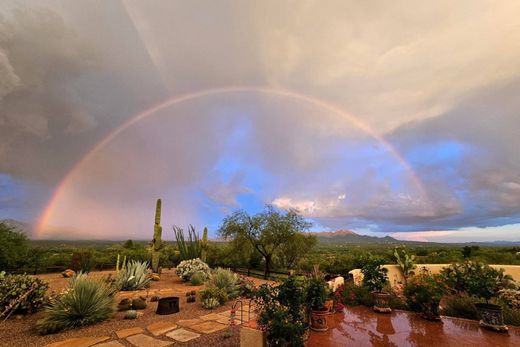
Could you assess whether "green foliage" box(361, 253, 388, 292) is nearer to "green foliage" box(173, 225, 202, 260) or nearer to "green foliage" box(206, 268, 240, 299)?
"green foliage" box(206, 268, 240, 299)

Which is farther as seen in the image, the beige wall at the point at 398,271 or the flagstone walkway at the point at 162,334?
the beige wall at the point at 398,271

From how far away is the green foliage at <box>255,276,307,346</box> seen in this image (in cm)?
409

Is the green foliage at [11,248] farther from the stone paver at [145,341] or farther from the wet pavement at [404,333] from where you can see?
the wet pavement at [404,333]

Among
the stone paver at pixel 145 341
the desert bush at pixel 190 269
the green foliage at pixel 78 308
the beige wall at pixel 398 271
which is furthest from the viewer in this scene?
the desert bush at pixel 190 269

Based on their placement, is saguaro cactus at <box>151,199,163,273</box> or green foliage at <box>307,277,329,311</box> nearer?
green foliage at <box>307,277,329,311</box>

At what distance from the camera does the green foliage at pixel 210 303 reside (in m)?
8.34

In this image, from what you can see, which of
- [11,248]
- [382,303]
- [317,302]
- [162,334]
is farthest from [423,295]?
[11,248]

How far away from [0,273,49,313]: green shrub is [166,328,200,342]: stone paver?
387 centimetres

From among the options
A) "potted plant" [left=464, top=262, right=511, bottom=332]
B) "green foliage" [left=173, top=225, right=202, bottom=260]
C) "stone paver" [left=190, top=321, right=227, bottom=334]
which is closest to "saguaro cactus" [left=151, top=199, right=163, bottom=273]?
"green foliage" [left=173, top=225, right=202, bottom=260]

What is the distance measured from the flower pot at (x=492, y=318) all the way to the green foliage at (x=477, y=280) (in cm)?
40

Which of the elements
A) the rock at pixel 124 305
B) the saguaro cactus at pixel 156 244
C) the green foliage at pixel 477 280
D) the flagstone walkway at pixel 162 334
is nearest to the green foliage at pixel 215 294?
the flagstone walkway at pixel 162 334

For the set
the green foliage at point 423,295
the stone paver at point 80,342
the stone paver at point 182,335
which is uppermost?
the green foliage at point 423,295

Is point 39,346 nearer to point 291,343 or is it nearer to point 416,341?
point 291,343

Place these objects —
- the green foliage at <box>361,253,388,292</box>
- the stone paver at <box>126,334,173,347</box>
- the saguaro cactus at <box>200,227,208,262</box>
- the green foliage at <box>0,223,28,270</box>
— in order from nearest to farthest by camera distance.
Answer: the stone paver at <box>126,334,173,347</box> → the green foliage at <box>361,253,388,292</box> → the green foliage at <box>0,223,28,270</box> → the saguaro cactus at <box>200,227,208,262</box>
